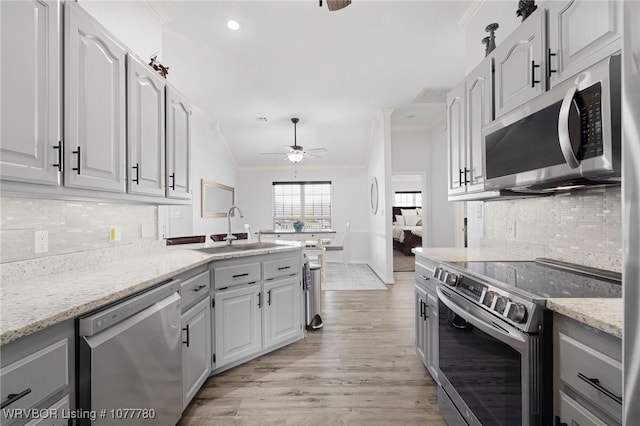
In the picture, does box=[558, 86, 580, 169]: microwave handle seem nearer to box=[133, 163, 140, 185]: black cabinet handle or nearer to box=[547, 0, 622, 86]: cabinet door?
box=[547, 0, 622, 86]: cabinet door

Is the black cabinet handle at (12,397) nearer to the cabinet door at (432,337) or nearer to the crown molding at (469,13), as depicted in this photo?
the cabinet door at (432,337)

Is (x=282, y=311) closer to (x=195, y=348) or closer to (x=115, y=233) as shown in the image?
(x=195, y=348)

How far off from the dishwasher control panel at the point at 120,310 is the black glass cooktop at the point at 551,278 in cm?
156

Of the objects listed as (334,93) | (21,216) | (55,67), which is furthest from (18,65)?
(334,93)

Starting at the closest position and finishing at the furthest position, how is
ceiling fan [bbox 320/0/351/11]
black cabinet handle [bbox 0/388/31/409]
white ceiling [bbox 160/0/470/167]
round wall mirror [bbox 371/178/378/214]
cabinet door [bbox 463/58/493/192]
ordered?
black cabinet handle [bbox 0/388/31/409] → cabinet door [bbox 463/58/493/192] → ceiling fan [bbox 320/0/351/11] → white ceiling [bbox 160/0/470/167] → round wall mirror [bbox 371/178/378/214]

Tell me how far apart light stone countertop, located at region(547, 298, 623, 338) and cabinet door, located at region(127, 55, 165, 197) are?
212 cm

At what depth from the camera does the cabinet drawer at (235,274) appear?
221cm

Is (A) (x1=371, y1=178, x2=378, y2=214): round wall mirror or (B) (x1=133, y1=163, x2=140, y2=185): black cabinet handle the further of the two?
(A) (x1=371, y1=178, x2=378, y2=214): round wall mirror

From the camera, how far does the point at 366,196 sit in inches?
308

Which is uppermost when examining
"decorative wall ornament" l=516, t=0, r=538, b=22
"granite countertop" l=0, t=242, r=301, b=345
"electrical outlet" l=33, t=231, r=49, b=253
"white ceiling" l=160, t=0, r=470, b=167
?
"white ceiling" l=160, t=0, r=470, b=167

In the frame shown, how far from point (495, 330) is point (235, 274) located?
1746 mm

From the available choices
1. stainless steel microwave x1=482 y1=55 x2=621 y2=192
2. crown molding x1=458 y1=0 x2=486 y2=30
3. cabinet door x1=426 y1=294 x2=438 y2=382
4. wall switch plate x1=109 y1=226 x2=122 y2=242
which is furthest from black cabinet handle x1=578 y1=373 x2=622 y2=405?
crown molding x1=458 y1=0 x2=486 y2=30

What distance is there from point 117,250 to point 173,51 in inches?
110

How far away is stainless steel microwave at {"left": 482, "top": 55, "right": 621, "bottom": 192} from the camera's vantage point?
107 centimetres
